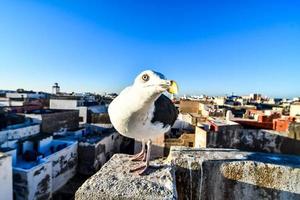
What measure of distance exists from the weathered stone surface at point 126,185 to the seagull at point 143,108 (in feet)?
0.51

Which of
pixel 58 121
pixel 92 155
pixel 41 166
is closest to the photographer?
pixel 41 166

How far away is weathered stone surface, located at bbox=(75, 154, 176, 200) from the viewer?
2037mm

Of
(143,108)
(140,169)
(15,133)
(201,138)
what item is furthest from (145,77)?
(15,133)

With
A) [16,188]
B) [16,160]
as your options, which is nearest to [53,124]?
[16,160]

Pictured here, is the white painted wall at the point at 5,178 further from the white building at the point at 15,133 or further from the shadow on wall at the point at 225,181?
the shadow on wall at the point at 225,181

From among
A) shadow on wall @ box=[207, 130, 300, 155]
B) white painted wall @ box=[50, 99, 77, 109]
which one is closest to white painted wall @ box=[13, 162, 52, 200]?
shadow on wall @ box=[207, 130, 300, 155]

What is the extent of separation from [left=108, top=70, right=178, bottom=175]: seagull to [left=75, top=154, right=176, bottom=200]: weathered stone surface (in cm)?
15

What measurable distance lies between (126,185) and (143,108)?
2.32ft

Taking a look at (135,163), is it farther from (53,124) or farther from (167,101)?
(53,124)

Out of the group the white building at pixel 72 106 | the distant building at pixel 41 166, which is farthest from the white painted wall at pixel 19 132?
the white building at pixel 72 106

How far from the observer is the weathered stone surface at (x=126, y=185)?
6.68 ft

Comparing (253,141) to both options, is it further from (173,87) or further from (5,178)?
(173,87)

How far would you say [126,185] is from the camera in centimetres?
220

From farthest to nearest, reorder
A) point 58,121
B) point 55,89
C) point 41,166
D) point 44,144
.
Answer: point 55,89 → point 58,121 → point 44,144 → point 41,166
